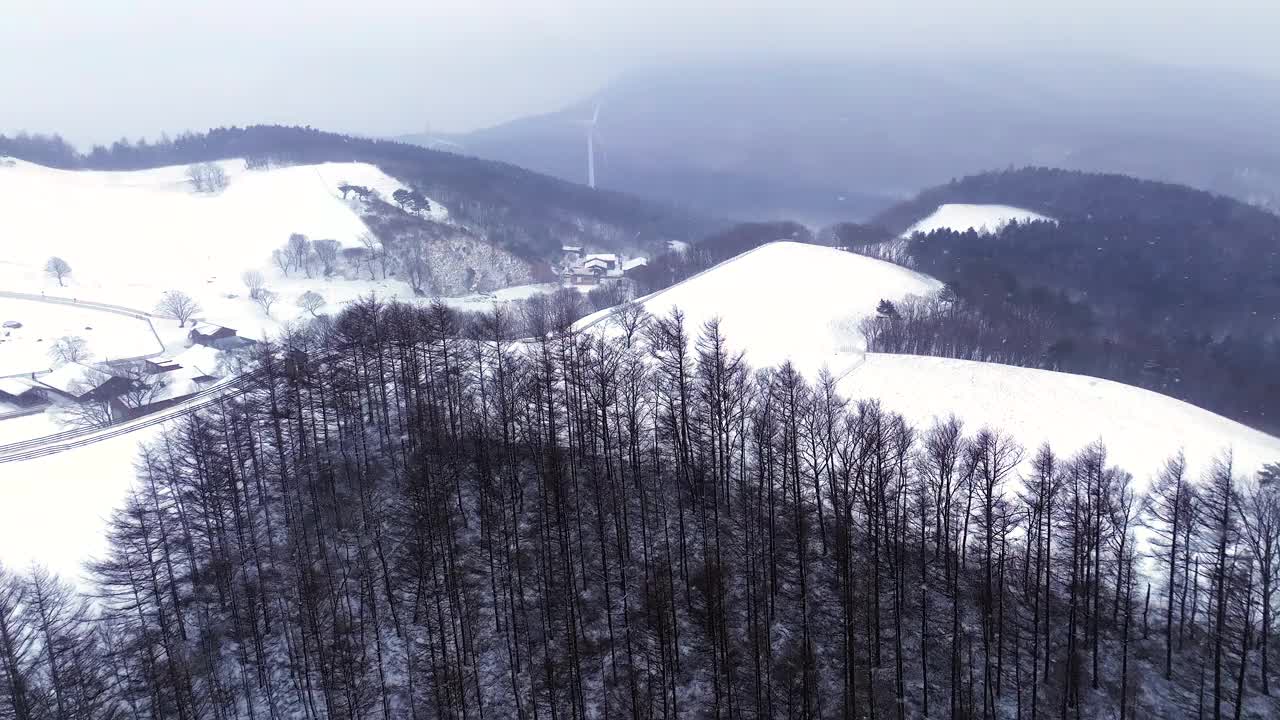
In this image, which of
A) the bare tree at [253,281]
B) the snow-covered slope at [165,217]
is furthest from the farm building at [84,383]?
the snow-covered slope at [165,217]

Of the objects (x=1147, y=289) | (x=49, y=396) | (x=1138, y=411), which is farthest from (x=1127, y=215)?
(x=49, y=396)

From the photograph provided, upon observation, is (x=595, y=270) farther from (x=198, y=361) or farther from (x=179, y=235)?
(x=179, y=235)

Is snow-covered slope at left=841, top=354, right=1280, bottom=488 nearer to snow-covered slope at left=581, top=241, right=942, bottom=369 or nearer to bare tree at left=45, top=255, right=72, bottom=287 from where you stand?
snow-covered slope at left=581, top=241, right=942, bottom=369

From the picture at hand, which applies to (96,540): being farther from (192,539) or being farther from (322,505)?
(322,505)

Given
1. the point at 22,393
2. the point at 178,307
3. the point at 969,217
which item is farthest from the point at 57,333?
the point at 969,217

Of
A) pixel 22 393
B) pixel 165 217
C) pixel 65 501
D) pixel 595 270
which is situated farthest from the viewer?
pixel 165 217

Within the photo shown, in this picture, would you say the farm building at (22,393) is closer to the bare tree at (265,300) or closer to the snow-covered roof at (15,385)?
the snow-covered roof at (15,385)
